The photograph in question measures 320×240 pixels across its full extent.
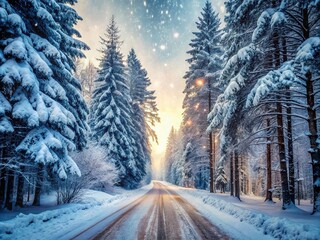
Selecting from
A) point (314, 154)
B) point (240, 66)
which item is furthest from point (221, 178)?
point (314, 154)

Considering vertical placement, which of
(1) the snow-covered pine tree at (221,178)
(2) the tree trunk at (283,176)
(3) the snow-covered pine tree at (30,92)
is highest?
(3) the snow-covered pine tree at (30,92)

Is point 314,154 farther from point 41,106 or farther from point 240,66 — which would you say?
point 41,106

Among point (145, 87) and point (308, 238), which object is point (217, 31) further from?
point (308, 238)

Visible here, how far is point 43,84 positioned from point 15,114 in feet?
7.90

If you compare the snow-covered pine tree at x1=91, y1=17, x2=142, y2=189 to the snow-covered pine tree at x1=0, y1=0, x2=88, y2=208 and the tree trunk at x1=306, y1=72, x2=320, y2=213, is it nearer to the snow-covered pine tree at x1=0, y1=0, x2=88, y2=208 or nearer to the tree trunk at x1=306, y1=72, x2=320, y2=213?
the snow-covered pine tree at x1=0, y1=0, x2=88, y2=208

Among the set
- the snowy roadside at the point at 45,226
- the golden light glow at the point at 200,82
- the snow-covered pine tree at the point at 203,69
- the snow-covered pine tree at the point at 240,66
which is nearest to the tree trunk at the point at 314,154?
the snow-covered pine tree at the point at 240,66

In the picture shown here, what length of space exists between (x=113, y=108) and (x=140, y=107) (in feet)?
28.9

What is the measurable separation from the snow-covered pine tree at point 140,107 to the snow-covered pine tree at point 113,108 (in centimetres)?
501

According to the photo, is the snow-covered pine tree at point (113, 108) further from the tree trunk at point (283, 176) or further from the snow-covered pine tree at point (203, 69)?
the tree trunk at point (283, 176)

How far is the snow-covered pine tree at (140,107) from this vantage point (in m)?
30.9

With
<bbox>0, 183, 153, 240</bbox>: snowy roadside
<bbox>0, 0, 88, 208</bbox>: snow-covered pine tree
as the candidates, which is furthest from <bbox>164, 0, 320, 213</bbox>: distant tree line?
<bbox>0, 0, 88, 208</bbox>: snow-covered pine tree

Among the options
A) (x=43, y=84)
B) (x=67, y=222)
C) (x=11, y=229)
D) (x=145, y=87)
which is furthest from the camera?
(x=145, y=87)

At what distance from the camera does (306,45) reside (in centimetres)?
698

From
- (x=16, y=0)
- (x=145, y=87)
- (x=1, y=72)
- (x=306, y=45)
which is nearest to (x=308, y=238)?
(x=306, y=45)
